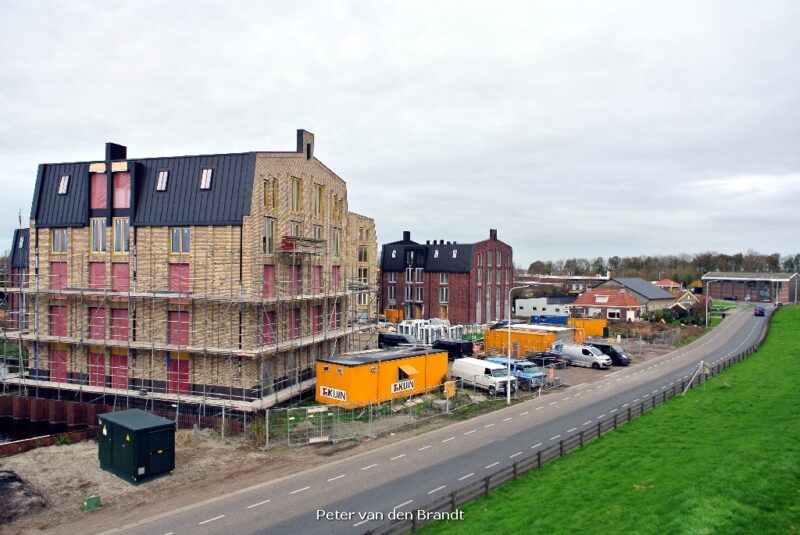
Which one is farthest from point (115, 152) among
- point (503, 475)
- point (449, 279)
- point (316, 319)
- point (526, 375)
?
point (449, 279)

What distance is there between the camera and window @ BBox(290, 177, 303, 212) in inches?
1490

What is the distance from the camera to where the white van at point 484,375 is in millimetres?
37688

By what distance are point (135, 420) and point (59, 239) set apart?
770 inches

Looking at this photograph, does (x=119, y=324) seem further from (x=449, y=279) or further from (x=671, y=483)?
(x=449, y=279)

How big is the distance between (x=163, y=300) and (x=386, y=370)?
46.3 feet

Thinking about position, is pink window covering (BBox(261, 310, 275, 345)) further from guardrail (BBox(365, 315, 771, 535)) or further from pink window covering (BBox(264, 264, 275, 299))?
guardrail (BBox(365, 315, 771, 535))

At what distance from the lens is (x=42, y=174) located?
128 ft

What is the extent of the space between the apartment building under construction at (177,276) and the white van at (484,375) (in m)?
10.5

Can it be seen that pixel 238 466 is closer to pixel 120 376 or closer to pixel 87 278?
pixel 120 376

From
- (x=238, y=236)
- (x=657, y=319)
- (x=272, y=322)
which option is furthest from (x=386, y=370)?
(x=657, y=319)

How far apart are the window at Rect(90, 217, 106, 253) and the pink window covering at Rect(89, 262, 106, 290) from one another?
90cm

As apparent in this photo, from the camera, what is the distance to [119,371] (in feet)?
119

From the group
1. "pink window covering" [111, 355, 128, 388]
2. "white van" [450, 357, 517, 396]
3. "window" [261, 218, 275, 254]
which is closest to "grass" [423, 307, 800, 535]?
"white van" [450, 357, 517, 396]

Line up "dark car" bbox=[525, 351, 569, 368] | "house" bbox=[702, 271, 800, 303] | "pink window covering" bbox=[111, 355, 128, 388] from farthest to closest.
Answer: "house" bbox=[702, 271, 800, 303], "dark car" bbox=[525, 351, 569, 368], "pink window covering" bbox=[111, 355, 128, 388]
